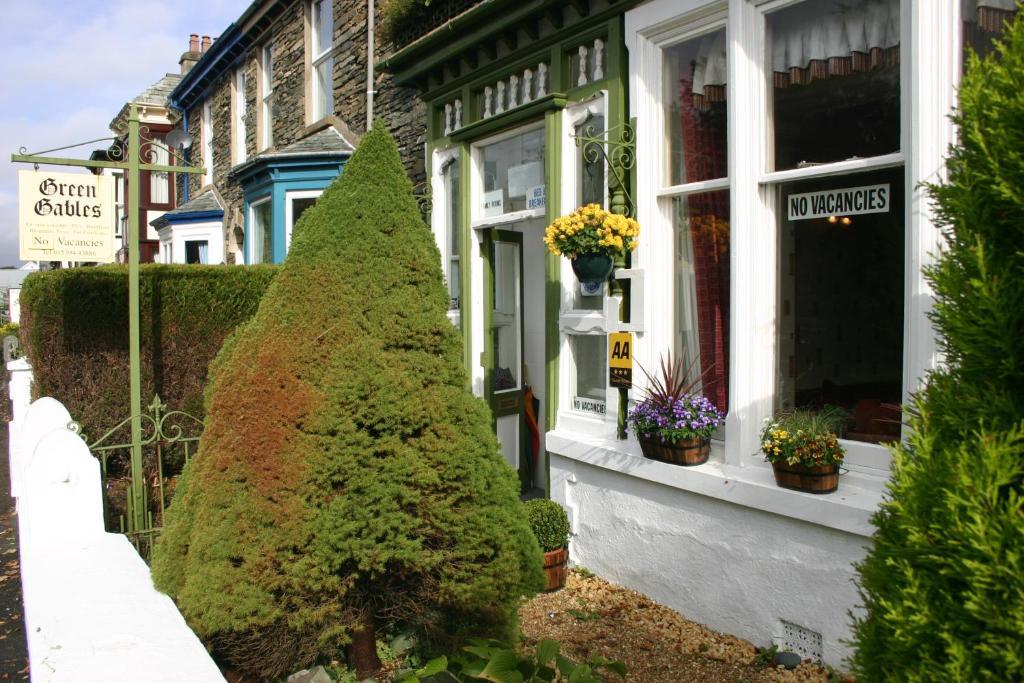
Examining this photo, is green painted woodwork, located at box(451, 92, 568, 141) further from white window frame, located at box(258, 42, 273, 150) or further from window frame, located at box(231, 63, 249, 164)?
window frame, located at box(231, 63, 249, 164)

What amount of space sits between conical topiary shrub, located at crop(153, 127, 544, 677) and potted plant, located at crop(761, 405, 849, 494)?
4.55ft

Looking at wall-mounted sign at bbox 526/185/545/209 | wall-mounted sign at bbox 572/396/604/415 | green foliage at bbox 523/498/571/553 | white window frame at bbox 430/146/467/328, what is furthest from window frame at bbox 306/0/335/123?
green foliage at bbox 523/498/571/553

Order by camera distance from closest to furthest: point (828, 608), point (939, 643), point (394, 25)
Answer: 1. point (939, 643)
2. point (828, 608)
3. point (394, 25)

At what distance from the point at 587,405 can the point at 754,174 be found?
83.9 inches

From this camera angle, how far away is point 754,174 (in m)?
4.61

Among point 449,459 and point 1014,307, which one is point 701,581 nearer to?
point 449,459

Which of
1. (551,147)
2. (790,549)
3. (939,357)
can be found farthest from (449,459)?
(551,147)

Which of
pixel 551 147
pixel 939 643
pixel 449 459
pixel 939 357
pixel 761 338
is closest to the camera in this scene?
pixel 939 643

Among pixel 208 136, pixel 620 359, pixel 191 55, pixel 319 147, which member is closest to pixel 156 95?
pixel 191 55

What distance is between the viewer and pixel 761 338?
15.2 feet

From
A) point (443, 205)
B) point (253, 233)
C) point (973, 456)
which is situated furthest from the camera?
point (253, 233)

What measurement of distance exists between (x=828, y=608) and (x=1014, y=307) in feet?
8.76

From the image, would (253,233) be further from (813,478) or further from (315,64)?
(813,478)

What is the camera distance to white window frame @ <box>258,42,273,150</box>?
45.7 ft
